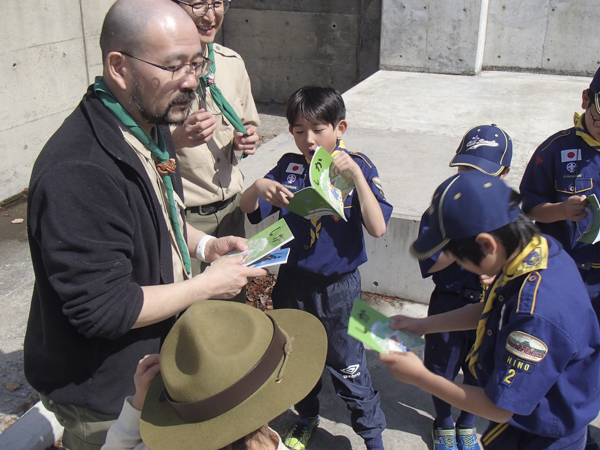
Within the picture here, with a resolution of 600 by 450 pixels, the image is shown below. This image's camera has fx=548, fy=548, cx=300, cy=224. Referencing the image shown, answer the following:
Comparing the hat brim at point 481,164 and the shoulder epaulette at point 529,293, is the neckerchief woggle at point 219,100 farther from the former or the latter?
the shoulder epaulette at point 529,293

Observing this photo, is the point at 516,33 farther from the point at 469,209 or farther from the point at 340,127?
the point at 469,209

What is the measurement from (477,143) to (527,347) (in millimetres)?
1528

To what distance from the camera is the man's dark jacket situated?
167 cm

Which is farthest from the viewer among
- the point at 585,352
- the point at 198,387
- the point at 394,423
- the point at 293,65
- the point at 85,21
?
the point at 293,65

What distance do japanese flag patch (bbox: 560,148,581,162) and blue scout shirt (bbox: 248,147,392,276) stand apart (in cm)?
95

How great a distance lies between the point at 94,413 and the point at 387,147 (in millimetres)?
4301

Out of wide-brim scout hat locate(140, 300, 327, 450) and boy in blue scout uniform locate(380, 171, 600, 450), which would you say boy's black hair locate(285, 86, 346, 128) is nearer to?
boy in blue scout uniform locate(380, 171, 600, 450)

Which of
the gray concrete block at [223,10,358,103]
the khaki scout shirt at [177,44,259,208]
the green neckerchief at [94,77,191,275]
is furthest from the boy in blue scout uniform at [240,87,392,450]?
the gray concrete block at [223,10,358,103]

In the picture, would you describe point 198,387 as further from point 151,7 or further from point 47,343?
point 151,7

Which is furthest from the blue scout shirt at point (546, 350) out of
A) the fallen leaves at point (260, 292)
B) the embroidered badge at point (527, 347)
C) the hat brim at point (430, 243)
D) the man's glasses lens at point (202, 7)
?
the fallen leaves at point (260, 292)

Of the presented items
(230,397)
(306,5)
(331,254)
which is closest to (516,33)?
(306,5)

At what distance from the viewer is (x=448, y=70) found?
848 centimetres

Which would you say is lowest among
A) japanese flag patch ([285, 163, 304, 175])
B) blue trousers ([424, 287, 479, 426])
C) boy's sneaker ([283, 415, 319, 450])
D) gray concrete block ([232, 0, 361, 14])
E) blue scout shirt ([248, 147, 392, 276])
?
boy's sneaker ([283, 415, 319, 450])

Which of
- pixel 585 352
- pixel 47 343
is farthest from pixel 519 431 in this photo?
pixel 47 343
